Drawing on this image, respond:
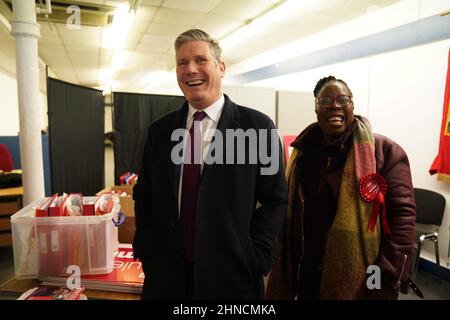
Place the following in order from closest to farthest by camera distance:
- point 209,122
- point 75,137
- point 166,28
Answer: point 209,122 → point 75,137 → point 166,28

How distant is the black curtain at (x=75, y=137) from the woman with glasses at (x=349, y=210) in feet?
5.01

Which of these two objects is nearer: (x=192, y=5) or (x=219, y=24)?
(x=192, y=5)

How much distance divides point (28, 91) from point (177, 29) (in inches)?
127

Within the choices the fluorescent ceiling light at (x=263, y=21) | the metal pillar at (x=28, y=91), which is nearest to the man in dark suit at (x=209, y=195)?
the metal pillar at (x=28, y=91)

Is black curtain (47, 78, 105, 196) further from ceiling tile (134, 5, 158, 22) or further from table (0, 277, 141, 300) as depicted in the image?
ceiling tile (134, 5, 158, 22)

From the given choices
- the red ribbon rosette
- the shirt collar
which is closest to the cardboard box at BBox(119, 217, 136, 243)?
the shirt collar

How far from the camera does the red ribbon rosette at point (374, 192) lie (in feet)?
4.17

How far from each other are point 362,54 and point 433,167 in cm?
163

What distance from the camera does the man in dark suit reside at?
1.08m

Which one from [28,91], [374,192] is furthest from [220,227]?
[28,91]

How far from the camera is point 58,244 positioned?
4.20ft

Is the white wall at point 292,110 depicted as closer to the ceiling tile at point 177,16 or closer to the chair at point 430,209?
the chair at point 430,209

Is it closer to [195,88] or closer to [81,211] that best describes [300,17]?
[195,88]

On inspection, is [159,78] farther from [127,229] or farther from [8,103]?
[127,229]
